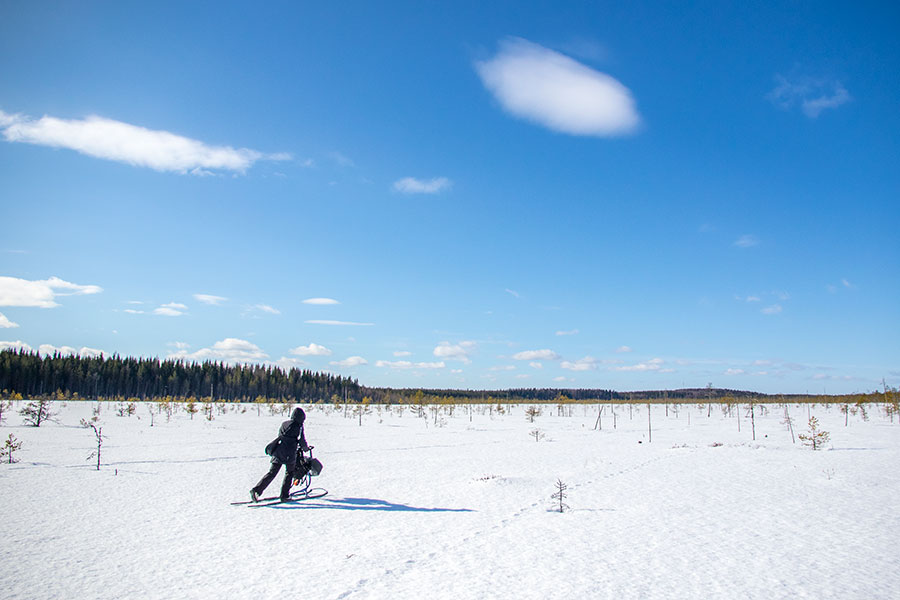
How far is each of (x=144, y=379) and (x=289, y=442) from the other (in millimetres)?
84642

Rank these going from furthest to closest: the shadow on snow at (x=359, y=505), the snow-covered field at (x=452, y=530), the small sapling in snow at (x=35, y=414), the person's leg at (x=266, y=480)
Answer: the small sapling in snow at (x=35, y=414) < the person's leg at (x=266, y=480) < the shadow on snow at (x=359, y=505) < the snow-covered field at (x=452, y=530)

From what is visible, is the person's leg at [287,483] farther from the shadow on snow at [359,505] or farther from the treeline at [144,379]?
the treeline at [144,379]

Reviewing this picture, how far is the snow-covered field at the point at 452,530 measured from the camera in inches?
199

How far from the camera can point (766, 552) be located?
628 cm

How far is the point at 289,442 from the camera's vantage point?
8742 millimetres

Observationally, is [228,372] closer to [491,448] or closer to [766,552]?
[491,448]

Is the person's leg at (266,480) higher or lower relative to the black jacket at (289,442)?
lower

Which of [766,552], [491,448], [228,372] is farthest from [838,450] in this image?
[228,372]

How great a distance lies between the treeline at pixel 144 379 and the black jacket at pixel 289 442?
2090 inches

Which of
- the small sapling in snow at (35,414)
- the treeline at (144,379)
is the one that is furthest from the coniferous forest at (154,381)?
the small sapling in snow at (35,414)

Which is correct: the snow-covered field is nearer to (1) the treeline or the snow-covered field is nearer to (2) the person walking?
(2) the person walking

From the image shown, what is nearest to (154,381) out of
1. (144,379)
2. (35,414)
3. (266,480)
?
(144,379)

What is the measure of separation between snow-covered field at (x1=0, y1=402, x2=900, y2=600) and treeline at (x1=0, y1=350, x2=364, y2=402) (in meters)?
51.2

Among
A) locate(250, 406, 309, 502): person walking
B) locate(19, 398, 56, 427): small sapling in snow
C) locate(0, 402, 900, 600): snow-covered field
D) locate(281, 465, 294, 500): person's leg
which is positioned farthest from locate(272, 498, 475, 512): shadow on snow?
locate(19, 398, 56, 427): small sapling in snow
